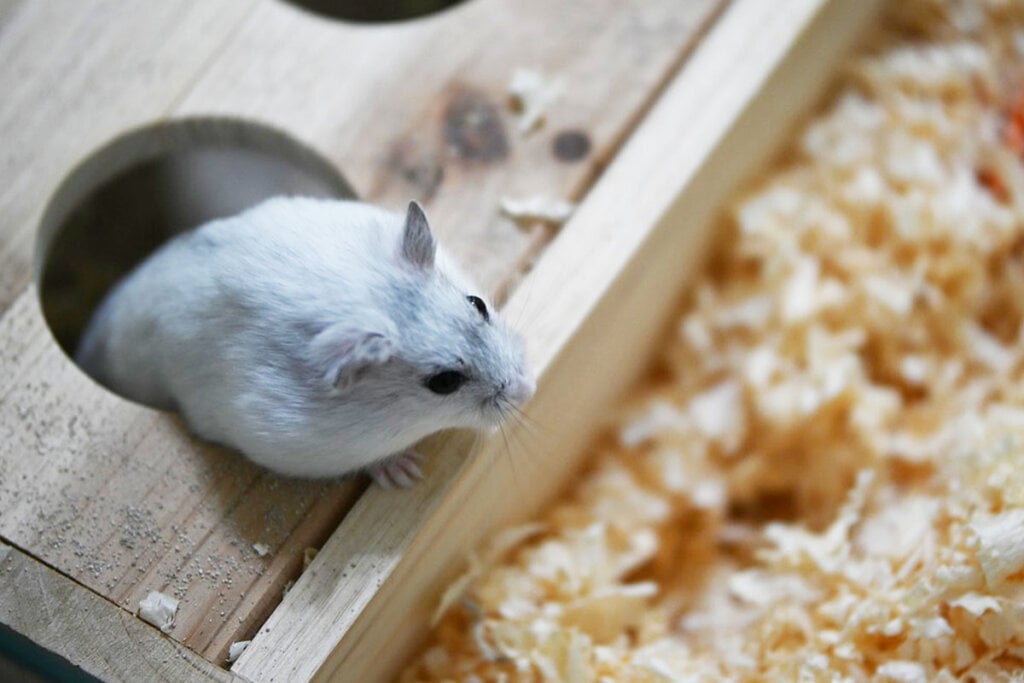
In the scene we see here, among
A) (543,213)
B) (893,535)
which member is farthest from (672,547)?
(543,213)

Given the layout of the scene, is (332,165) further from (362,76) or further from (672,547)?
(672,547)

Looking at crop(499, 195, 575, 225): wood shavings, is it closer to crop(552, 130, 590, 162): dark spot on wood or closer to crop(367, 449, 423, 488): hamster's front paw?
crop(552, 130, 590, 162): dark spot on wood

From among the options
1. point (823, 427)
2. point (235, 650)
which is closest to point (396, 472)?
point (235, 650)

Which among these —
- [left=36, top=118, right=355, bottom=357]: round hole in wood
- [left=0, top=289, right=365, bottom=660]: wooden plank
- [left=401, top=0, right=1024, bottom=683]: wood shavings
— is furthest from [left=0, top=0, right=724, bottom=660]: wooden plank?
[left=401, top=0, right=1024, bottom=683]: wood shavings

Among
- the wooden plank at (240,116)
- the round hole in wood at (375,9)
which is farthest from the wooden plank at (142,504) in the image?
the round hole in wood at (375,9)

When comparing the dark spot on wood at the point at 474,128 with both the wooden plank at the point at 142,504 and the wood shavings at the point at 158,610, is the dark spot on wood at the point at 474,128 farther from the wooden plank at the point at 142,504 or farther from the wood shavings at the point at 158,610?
the wood shavings at the point at 158,610

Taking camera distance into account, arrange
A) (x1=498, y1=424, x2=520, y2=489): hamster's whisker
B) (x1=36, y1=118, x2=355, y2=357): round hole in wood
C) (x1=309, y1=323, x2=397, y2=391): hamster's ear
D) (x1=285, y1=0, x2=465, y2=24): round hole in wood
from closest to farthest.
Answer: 1. (x1=309, y1=323, x2=397, y2=391): hamster's ear
2. (x1=498, y1=424, x2=520, y2=489): hamster's whisker
3. (x1=36, y1=118, x2=355, y2=357): round hole in wood
4. (x1=285, y1=0, x2=465, y2=24): round hole in wood
